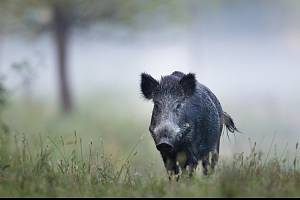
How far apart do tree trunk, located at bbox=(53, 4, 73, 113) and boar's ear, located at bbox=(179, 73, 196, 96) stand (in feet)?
61.9

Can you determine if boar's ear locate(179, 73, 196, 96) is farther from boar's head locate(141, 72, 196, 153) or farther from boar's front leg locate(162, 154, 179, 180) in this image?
boar's front leg locate(162, 154, 179, 180)

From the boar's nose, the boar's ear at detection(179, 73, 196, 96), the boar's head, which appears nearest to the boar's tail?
the boar's head

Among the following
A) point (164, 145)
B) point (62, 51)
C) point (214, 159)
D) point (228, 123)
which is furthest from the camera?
point (62, 51)

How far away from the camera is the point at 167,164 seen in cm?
1073

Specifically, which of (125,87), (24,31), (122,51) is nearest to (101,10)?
(24,31)

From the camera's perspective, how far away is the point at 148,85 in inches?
440

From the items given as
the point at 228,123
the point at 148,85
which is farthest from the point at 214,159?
the point at 228,123

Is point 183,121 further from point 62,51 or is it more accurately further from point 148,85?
point 62,51

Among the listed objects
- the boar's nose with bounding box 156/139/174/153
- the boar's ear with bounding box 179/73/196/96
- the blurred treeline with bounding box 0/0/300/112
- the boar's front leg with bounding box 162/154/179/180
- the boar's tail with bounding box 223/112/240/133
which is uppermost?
the blurred treeline with bounding box 0/0/300/112

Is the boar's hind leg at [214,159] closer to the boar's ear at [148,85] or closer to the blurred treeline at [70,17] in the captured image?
the boar's ear at [148,85]

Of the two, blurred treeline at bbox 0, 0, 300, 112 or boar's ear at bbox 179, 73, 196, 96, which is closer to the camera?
boar's ear at bbox 179, 73, 196, 96

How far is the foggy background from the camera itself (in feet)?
95.4

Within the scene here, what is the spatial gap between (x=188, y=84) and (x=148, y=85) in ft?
1.78

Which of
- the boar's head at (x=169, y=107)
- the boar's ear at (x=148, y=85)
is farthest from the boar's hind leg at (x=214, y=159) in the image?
the boar's ear at (x=148, y=85)
